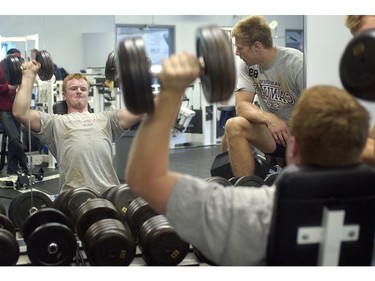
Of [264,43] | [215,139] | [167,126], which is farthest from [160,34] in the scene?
[167,126]

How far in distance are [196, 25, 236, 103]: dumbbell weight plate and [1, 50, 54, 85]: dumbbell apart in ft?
5.87

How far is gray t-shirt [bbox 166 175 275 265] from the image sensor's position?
1189 mm

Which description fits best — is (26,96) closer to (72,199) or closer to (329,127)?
(72,199)

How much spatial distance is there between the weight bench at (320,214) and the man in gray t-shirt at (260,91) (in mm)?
1888

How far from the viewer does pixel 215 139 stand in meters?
4.86

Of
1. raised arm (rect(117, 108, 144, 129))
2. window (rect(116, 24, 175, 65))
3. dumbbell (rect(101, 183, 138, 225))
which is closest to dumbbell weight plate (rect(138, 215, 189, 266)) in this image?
dumbbell (rect(101, 183, 138, 225))

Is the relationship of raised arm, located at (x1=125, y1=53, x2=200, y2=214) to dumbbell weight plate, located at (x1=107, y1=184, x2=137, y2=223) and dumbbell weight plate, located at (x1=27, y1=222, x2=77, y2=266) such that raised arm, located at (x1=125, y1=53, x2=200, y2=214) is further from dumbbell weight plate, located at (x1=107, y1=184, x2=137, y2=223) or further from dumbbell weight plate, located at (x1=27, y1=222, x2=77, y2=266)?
dumbbell weight plate, located at (x1=107, y1=184, x2=137, y2=223)

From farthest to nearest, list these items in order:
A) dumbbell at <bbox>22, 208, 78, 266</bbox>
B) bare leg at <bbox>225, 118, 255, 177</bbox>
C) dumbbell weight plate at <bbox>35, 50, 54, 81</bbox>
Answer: bare leg at <bbox>225, 118, 255, 177</bbox> < dumbbell weight plate at <bbox>35, 50, 54, 81</bbox> < dumbbell at <bbox>22, 208, 78, 266</bbox>

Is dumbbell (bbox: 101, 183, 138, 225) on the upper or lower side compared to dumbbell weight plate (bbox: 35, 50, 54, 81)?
lower

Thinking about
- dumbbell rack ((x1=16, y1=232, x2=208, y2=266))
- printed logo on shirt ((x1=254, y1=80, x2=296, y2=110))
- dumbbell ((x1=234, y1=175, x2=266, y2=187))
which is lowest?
dumbbell rack ((x1=16, y1=232, x2=208, y2=266))

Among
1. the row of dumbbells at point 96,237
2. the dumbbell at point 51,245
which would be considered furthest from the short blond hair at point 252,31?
the dumbbell at point 51,245
